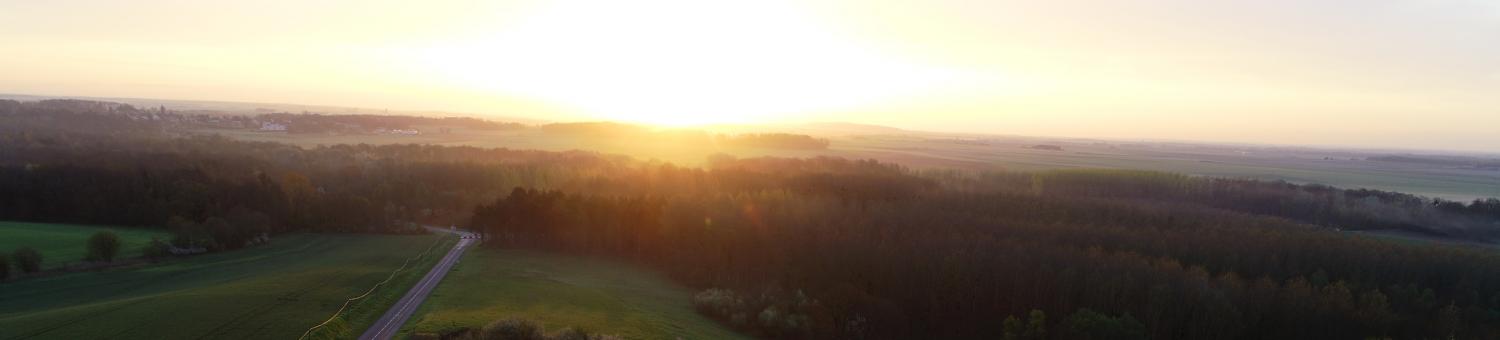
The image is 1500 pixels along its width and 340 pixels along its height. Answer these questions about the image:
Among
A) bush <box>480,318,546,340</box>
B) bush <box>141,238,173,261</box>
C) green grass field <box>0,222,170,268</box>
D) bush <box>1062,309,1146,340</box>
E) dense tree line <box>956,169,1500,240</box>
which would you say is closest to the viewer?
bush <box>480,318,546,340</box>

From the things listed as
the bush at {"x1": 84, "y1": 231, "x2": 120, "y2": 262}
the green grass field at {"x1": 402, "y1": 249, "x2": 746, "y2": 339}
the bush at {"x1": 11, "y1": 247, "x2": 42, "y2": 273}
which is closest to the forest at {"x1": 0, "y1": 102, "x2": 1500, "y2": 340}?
the green grass field at {"x1": 402, "y1": 249, "x2": 746, "y2": 339}

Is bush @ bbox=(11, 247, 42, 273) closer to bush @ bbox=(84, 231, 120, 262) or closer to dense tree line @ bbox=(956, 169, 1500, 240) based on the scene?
bush @ bbox=(84, 231, 120, 262)

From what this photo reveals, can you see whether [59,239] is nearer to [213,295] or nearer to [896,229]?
[213,295]

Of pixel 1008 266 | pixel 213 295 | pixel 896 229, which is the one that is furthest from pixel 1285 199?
pixel 213 295

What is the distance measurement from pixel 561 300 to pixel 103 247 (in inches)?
1378

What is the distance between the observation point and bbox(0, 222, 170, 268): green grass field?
4772 centimetres

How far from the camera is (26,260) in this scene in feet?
140

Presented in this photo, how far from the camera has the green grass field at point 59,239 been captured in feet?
157

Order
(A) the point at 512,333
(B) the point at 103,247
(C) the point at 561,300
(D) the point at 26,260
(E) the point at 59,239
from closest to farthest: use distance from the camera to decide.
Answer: (A) the point at 512,333
(C) the point at 561,300
(D) the point at 26,260
(B) the point at 103,247
(E) the point at 59,239

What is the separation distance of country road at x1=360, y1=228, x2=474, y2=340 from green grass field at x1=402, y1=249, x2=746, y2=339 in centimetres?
51

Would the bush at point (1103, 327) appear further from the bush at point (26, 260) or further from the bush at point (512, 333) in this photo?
the bush at point (26, 260)

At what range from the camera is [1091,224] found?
183 feet

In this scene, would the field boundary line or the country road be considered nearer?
the field boundary line

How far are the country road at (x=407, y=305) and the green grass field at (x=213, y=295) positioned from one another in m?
0.64
